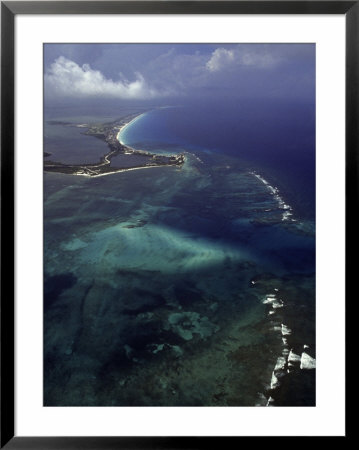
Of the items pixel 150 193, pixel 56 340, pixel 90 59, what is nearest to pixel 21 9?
pixel 90 59

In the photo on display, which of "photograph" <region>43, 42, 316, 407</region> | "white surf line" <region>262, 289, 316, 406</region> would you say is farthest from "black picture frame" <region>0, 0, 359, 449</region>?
"white surf line" <region>262, 289, 316, 406</region>

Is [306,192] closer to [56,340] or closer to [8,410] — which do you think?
[56,340]

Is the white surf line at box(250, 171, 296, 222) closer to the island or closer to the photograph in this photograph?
the photograph

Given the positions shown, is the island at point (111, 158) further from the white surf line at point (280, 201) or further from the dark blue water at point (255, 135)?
the white surf line at point (280, 201)

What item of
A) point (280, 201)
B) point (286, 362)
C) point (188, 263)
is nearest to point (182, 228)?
point (188, 263)

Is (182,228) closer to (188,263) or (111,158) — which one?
(188,263)

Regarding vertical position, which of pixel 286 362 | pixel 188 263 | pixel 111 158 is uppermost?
pixel 111 158
